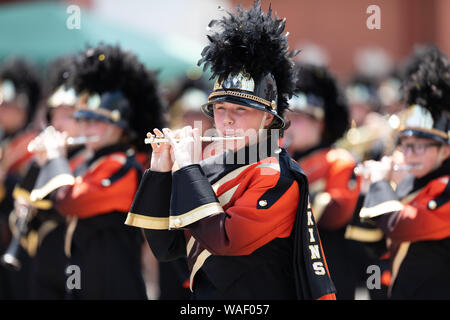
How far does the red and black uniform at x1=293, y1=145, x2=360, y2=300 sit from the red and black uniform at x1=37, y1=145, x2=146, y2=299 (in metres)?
1.51

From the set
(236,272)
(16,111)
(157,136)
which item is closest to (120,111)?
(157,136)

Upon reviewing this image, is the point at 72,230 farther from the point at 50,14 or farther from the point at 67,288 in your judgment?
the point at 50,14

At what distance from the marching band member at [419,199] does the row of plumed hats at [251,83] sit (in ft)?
0.04

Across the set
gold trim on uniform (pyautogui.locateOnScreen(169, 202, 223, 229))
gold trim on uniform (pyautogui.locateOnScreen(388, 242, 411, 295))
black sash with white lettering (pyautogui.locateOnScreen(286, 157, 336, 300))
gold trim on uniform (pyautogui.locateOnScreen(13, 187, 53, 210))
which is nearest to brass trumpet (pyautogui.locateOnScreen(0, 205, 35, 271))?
gold trim on uniform (pyautogui.locateOnScreen(13, 187, 53, 210))

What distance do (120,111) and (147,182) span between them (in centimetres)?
198

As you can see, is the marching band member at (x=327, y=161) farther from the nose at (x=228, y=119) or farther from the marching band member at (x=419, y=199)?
the nose at (x=228, y=119)

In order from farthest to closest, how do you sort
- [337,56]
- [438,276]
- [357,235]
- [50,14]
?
[337,56]
[50,14]
[357,235]
[438,276]

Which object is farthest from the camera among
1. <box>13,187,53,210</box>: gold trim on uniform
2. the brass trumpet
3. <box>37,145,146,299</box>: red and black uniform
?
the brass trumpet

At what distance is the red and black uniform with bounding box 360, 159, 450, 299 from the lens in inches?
177

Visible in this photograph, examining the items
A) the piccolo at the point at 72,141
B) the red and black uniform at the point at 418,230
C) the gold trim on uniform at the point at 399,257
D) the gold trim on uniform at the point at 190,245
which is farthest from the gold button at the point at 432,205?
the piccolo at the point at 72,141

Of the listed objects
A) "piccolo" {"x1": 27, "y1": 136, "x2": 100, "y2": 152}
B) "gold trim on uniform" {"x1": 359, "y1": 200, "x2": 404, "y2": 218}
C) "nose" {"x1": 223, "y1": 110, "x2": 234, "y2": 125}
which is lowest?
"gold trim on uniform" {"x1": 359, "y1": 200, "x2": 404, "y2": 218}

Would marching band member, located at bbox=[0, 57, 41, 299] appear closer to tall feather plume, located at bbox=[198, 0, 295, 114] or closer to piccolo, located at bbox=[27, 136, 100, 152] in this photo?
piccolo, located at bbox=[27, 136, 100, 152]

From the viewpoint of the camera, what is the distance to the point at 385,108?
995 cm

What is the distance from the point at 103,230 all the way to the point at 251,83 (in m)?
2.13
